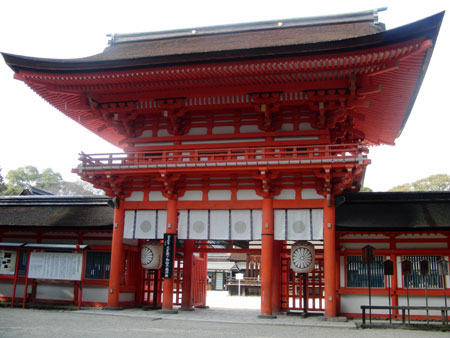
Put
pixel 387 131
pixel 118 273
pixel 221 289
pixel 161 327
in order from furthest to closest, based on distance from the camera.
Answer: pixel 221 289
pixel 387 131
pixel 118 273
pixel 161 327

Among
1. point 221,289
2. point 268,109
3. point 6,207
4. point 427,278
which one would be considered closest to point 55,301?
point 6,207

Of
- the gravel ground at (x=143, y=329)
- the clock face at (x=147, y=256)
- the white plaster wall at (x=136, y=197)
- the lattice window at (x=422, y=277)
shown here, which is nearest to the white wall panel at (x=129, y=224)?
the white plaster wall at (x=136, y=197)

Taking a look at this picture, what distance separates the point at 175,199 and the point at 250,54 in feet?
18.2

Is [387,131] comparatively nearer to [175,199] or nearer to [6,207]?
[175,199]

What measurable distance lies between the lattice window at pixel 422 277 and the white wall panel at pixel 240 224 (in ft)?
17.7

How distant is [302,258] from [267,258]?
134cm

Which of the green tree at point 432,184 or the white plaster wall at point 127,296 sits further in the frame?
the green tree at point 432,184

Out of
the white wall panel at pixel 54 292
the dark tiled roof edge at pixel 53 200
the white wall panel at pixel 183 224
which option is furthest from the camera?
the dark tiled roof edge at pixel 53 200

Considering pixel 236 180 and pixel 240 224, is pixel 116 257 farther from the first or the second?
pixel 236 180

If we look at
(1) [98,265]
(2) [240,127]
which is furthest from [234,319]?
(2) [240,127]

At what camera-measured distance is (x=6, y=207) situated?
19.3 metres

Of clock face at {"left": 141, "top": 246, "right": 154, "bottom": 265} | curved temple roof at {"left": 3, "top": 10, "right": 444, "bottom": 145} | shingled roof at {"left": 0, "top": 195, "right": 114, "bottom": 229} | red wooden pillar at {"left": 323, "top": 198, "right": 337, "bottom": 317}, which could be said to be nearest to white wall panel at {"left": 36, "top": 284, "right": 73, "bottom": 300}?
shingled roof at {"left": 0, "top": 195, "right": 114, "bottom": 229}

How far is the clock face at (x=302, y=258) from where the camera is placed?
14.6 metres

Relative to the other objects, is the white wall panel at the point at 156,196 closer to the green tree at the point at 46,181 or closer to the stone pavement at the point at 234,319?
the stone pavement at the point at 234,319
